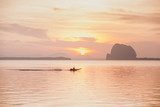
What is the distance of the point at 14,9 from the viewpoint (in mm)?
10141

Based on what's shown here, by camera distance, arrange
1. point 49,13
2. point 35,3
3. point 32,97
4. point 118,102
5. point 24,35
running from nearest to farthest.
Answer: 1. point 118,102
2. point 32,97
3. point 35,3
4. point 49,13
5. point 24,35

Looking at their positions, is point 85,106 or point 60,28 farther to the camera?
point 60,28

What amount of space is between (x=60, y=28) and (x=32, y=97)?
213 inches

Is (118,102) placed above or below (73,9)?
below

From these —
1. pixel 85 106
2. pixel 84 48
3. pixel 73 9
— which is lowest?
pixel 85 106

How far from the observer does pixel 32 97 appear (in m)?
6.96

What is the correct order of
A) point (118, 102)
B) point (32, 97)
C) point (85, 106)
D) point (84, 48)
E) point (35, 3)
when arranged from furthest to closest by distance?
1. point (84, 48)
2. point (35, 3)
3. point (32, 97)
4. point (118, 102)
5. point (85, 106)

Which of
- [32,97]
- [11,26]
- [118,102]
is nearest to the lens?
[118,102]

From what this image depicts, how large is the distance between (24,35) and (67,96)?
5683 millimetres

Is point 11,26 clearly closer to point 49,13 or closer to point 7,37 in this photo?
point 7,37

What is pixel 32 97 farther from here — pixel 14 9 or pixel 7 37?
pixel 7 37

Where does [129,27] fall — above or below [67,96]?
above

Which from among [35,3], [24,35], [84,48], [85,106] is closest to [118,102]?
[85,106]

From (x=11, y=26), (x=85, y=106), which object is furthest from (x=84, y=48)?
(x=85, y=106)
